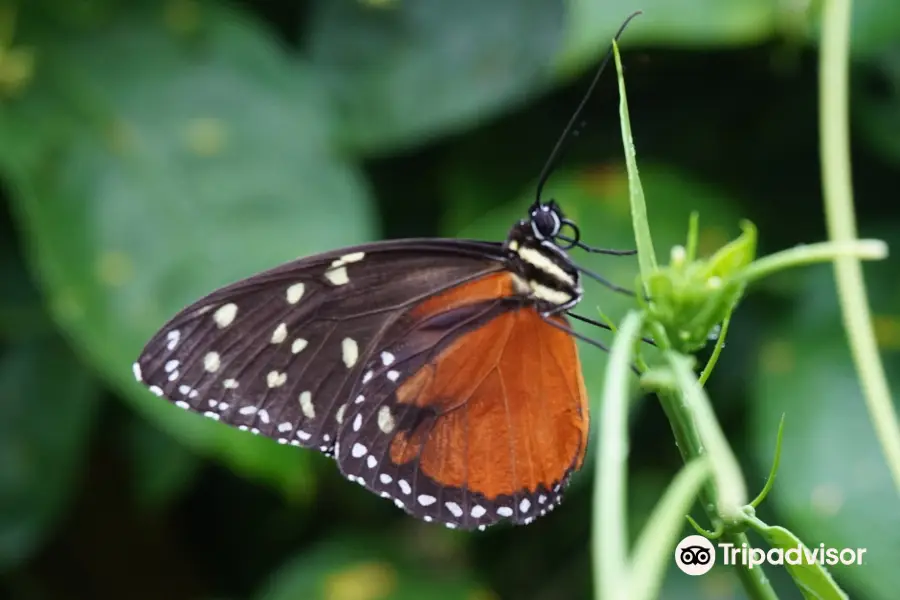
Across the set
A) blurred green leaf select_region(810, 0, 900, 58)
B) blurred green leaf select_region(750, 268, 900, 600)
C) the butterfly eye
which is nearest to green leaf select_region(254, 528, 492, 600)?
blurred green leaf select_region(750, 268, 900, 600)

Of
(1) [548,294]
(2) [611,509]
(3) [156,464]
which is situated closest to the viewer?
(2) [611,509]

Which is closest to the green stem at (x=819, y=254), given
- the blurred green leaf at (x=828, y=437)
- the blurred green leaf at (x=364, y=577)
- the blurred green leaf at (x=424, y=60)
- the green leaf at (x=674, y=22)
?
the blurred green leaf at (x=828, y=437)

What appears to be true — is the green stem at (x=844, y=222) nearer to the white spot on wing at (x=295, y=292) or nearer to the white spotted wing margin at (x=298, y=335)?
the white spotted wing margin at (x=298, y=335)

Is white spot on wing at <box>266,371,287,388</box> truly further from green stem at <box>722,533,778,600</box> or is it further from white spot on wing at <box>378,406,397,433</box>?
green stem at <box>722,533,778,600</box>

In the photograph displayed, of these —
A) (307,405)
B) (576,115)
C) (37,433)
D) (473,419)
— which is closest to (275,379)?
(307,405)

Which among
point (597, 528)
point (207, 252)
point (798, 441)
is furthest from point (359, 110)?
point (597, 528)

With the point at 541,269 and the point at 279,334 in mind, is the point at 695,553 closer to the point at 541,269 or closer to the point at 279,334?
the point at 541,269
